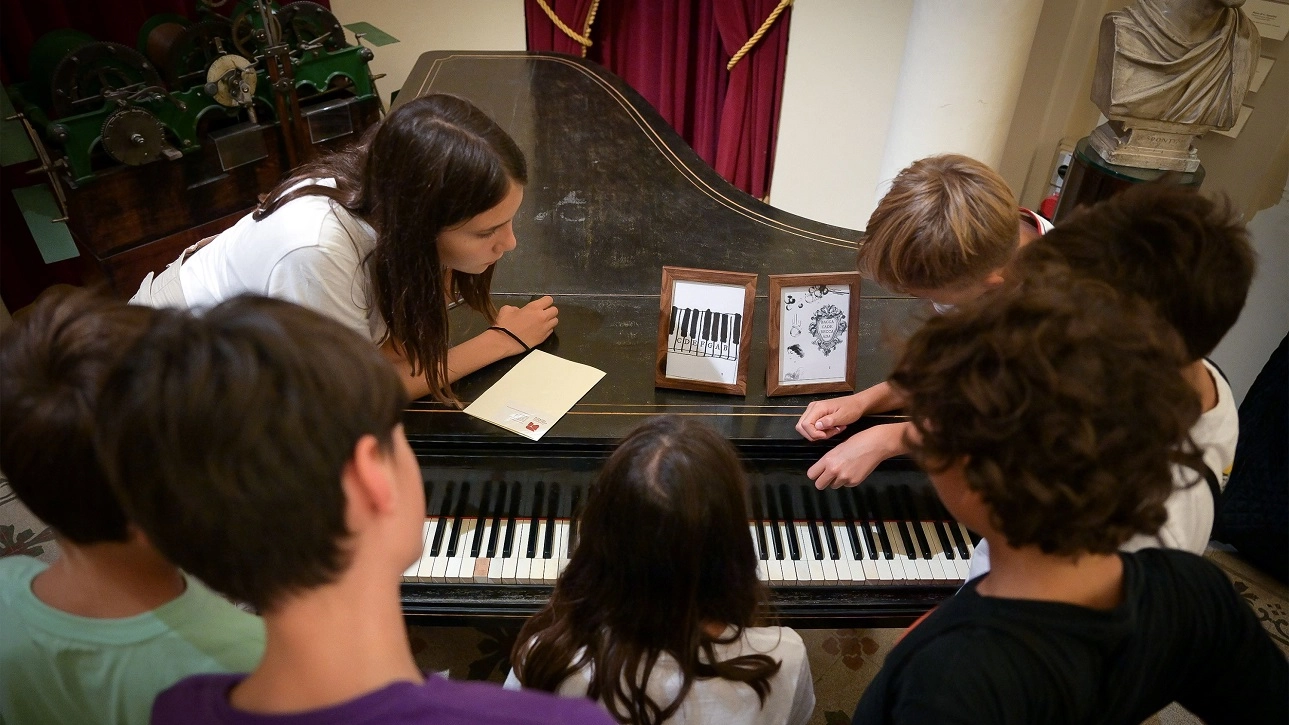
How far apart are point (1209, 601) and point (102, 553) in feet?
4.30

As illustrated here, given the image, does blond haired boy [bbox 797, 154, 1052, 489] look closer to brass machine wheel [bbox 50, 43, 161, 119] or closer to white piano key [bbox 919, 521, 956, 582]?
white piano key [bbox 919, 521, 956, 582]

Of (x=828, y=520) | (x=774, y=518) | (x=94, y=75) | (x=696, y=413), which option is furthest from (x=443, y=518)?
(x=94, y=75)

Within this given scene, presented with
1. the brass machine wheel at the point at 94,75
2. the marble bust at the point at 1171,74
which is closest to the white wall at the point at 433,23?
the brass machine wheel at the point at 94,75

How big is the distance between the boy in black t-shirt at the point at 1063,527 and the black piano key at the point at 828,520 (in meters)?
0.68

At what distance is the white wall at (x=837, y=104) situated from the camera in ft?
12.4

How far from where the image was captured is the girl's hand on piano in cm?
179

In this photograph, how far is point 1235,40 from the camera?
273cm

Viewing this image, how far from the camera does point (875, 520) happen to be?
1.79 meters

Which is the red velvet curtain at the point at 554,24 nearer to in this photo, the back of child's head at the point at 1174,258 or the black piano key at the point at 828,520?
the black piano key at the point at 828,520

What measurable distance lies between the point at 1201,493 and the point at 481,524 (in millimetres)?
1279

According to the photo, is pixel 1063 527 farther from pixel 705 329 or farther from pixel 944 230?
pixel 705 329

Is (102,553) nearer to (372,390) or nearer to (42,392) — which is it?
(42,392)

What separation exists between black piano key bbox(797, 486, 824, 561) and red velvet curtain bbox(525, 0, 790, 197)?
2731 millimetres

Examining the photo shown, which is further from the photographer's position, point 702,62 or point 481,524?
point 702,62
